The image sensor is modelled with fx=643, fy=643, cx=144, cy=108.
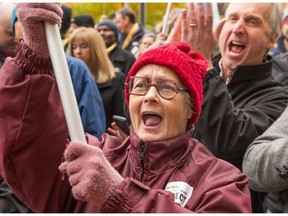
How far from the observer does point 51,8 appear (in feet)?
7.57

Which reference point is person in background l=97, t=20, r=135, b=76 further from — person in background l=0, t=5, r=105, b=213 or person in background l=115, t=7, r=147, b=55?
person in background l=0, t=5, r=105, b=213

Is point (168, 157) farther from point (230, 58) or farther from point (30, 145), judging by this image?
point (230, 58)

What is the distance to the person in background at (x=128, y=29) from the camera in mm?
10031

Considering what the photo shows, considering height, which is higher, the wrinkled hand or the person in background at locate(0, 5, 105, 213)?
the wrinkled hand

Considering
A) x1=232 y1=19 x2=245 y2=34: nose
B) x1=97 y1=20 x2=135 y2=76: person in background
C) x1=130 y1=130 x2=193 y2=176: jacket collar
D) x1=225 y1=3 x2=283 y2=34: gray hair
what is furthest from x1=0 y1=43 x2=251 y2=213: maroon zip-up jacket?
x1=97 y1=20 x2=135 y2=76: person in background

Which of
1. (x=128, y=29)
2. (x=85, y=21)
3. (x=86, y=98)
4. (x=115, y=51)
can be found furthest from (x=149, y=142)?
(x=128, y=29)

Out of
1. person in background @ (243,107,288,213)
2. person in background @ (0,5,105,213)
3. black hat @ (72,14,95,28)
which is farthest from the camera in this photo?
black hat @ (72,14,95,28)

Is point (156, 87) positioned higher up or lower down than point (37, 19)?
lower down

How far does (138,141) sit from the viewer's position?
256 cm

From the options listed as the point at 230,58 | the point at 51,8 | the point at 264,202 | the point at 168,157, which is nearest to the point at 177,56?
the point at 168,157

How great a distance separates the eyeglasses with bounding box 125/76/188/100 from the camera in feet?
8.64

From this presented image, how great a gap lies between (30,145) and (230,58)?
5.23 ft

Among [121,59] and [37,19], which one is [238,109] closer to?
[37,19]

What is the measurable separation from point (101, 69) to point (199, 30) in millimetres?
2621
